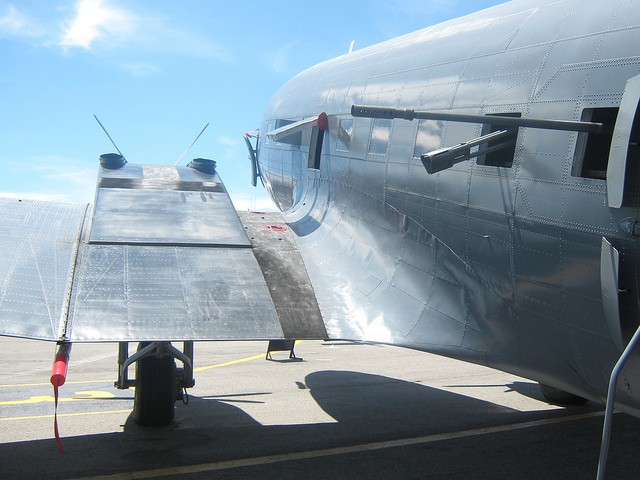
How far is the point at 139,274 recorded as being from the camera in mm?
7824

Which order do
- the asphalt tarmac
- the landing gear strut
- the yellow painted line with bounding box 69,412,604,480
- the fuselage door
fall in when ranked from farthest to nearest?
the landing gear strut < the asphalt tarmac < the yellow painted line with bounding box 69,412,604,480 < the fuselage door

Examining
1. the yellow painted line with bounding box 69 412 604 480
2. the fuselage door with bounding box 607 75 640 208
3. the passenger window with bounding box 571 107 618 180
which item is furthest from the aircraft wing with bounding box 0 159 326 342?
the fuselage door with bounding box 607 75 640 208

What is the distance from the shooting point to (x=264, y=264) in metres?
8.74

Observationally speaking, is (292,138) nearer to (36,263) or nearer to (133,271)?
(133,271)

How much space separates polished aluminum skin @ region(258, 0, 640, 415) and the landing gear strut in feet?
7.90

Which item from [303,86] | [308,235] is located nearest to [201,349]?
[303,86]

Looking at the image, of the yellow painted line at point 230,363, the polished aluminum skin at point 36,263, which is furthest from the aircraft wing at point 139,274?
the yellow painted line at point 230,363

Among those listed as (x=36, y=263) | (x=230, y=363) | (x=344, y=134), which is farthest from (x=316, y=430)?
(x=230, y=363)

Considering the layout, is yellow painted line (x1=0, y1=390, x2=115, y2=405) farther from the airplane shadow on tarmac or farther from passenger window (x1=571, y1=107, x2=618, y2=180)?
passenger window (x1=571, y1=107, x2=618, y2=180)

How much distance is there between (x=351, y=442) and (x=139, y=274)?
3727 mm

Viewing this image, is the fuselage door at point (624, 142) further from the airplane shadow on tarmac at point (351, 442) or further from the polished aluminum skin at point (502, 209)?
the airplane shadow on tarmac at point (351, 442)

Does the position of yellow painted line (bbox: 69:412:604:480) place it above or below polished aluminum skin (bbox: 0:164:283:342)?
below

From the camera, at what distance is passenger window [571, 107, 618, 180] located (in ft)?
18.8

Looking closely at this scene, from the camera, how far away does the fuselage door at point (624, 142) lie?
5.16 m
